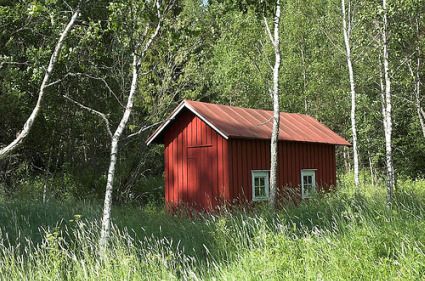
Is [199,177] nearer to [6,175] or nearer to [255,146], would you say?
[255,146]

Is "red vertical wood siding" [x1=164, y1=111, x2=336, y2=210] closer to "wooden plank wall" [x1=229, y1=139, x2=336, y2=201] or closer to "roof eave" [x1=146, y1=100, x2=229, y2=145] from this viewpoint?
"wooden plank wall" [x1=229, y1=139, x2=336, y2=201]

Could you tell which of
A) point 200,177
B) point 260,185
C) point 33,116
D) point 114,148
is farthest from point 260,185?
point 33,116

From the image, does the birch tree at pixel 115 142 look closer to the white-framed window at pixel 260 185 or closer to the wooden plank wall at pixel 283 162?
the wooden plank wall at pixel 283 162

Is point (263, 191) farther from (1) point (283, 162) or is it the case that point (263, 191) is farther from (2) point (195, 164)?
(2) point (195, 164)

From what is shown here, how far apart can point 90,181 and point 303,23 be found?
16.5 metres

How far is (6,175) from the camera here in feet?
56.8

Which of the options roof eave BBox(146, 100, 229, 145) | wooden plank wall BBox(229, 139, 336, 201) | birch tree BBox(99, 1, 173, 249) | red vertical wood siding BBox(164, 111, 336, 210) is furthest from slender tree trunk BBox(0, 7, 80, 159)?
red vertical wood siding BBox(164, 111, 336, 210)

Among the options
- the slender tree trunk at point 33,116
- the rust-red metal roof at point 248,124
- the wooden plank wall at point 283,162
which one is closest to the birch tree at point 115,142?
the slender tree trunk at point 33,116

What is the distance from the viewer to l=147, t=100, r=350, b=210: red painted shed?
14.2 metres

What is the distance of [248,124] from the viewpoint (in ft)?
50.7

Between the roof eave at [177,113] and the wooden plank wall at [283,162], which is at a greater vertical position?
the roof eave at [177,113]

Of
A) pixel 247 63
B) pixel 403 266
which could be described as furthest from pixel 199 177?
pixel 247 63

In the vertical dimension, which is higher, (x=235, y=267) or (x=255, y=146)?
(x=255, y=146)

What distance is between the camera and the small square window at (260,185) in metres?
14.7
